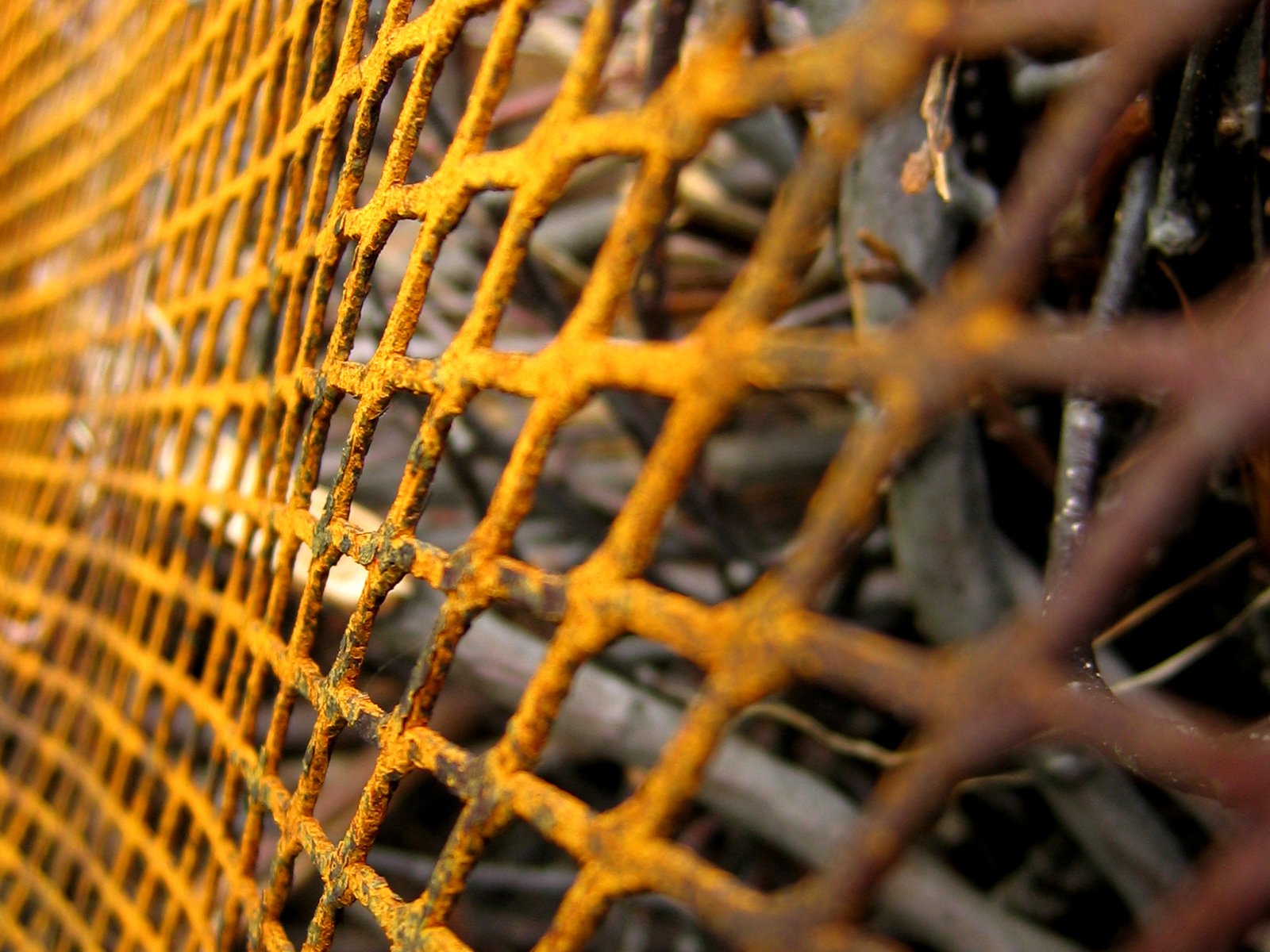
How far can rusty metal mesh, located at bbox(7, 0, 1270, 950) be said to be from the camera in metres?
0.15

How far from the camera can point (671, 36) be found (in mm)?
530

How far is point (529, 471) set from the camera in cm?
25

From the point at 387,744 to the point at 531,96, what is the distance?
2.77 ft

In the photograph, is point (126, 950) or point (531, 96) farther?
point (531, 96)

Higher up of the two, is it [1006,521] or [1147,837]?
[1006,521]

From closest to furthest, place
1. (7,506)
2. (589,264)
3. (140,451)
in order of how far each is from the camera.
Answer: (140,451) < (7,506) < (589,264)

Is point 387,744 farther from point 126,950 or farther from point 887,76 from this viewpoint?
point 126,950

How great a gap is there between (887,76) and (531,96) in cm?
88

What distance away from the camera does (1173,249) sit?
34 centimetres

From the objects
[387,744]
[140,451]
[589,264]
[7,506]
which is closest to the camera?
[387,744]

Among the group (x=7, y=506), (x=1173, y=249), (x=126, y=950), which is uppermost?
(x=1173, y=249)

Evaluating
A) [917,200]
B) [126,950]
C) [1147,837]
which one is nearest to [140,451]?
[126,950]

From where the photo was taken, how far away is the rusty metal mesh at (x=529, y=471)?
148 mm

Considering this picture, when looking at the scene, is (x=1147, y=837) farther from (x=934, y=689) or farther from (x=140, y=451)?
(x=140, y=451)
